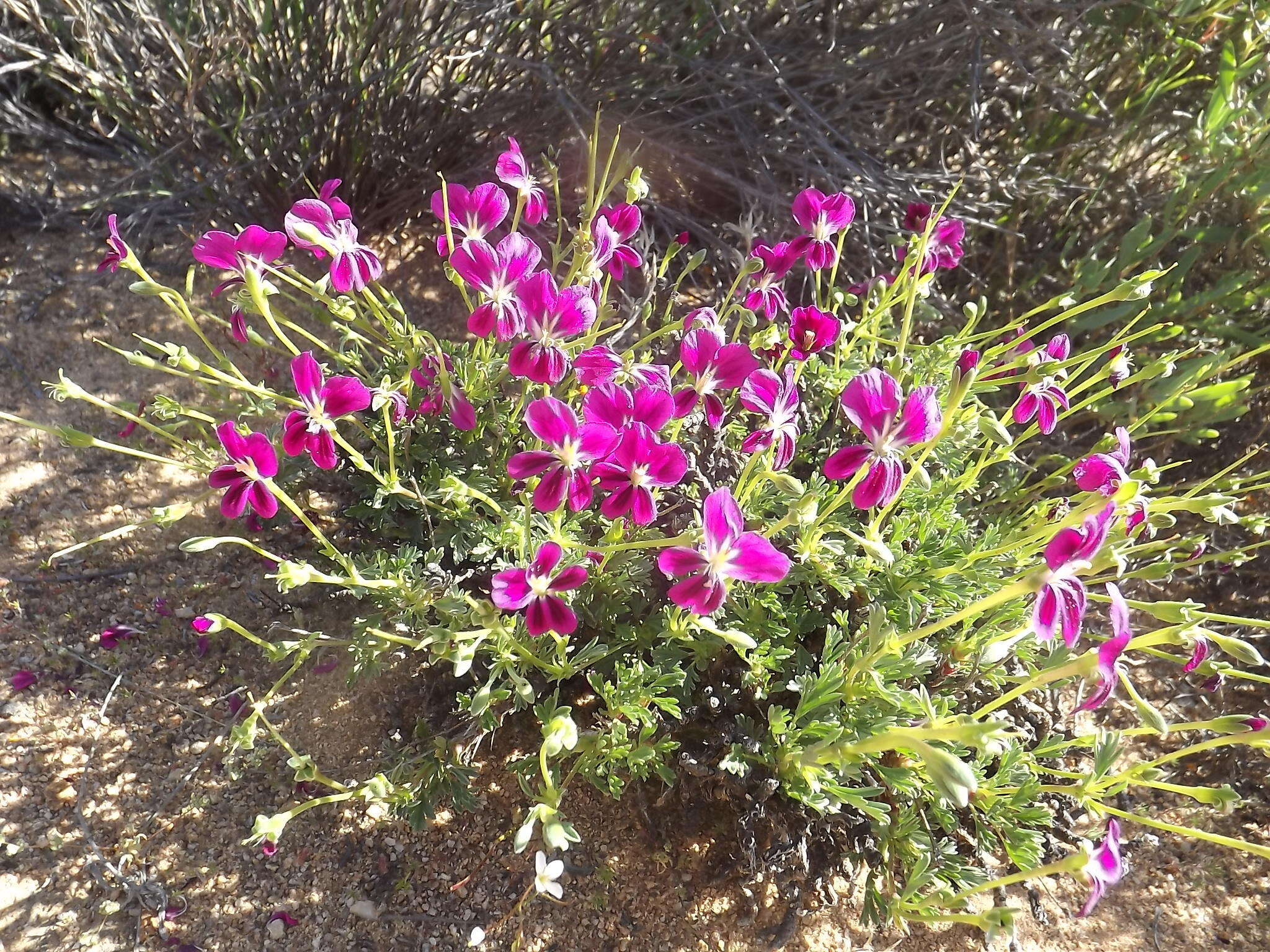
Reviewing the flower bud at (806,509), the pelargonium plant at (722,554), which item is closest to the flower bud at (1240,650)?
the pelargonium plant at (722,554)

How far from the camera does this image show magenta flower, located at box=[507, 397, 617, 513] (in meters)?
1.43

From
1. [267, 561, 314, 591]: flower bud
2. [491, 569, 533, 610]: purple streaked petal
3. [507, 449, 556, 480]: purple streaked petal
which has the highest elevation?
[507, 449, 556, 480]: purple streaked petal

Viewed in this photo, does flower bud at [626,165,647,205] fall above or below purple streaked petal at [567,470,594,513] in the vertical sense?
above

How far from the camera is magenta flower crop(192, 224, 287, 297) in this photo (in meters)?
1.72

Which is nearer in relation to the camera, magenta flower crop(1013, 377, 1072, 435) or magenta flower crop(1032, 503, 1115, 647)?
magenta flower crop(1032, 503, 1115, 647)

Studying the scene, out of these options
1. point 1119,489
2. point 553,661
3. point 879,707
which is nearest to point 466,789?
point 553,661

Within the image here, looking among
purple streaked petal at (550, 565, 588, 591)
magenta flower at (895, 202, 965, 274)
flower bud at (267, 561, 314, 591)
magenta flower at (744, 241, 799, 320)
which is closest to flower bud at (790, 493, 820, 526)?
purple streaked petal at (550, 565, 588, 591)

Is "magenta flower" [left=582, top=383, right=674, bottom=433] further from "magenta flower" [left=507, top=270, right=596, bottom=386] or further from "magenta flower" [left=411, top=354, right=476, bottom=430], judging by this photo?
"magenta flower" [left=411, top=354, right=476, bottom=430]

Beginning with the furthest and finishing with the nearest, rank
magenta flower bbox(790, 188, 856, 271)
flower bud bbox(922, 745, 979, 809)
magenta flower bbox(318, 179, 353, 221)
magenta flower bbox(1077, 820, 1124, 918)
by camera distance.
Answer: magenta flower bbox(790, 188, 856, 271) → magenta flower bbox(318, 179, 353, 221) → magenta flower bbox(1077, 820, 1124, 918) → flower bud bbox(922, 745, 979, 809)

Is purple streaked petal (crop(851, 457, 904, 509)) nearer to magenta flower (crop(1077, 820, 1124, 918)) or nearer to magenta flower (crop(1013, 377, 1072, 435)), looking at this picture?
magenta flower (crop(1013, 377, 1072, 435))

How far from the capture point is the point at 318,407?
1.58 m

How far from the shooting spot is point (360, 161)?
316 centimetres

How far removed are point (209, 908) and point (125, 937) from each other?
159 mm

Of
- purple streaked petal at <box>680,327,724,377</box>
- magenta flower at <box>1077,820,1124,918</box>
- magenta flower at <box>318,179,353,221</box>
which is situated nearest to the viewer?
magenta flower at <box>1077,820,1124,918</box>
